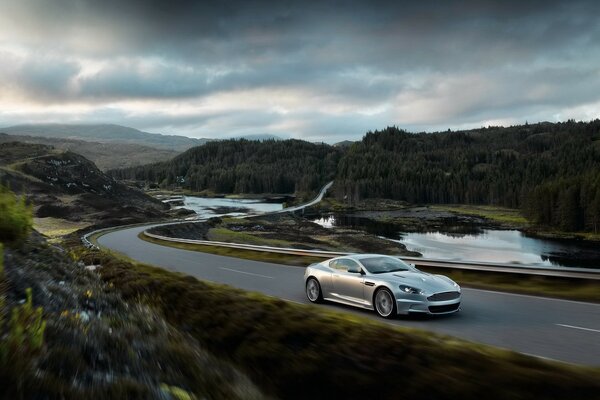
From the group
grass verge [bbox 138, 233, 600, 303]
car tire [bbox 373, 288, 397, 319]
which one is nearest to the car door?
car tire [bbox 373, 288, 397, 319]

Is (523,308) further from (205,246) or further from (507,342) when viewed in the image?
(205,246)

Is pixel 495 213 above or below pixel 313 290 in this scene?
above

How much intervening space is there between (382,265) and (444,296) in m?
2.00

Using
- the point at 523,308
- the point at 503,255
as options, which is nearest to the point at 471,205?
the point at 503,255

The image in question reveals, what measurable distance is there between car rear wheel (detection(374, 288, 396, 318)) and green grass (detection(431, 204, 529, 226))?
109 meters

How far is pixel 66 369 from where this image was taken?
4160 mm

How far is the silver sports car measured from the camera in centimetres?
1269

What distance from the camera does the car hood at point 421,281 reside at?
1278cm

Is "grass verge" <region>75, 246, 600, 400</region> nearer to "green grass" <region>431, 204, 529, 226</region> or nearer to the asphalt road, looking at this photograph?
the asphalt road

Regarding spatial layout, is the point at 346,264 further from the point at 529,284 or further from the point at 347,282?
the point at 529,284

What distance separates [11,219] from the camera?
9531 mm

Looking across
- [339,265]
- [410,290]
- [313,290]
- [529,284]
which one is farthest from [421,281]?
[529,284]

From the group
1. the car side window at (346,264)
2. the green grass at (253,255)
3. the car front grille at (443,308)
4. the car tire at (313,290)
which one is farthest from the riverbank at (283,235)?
the car front grille at (443,308)

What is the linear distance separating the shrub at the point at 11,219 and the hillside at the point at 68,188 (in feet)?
253
